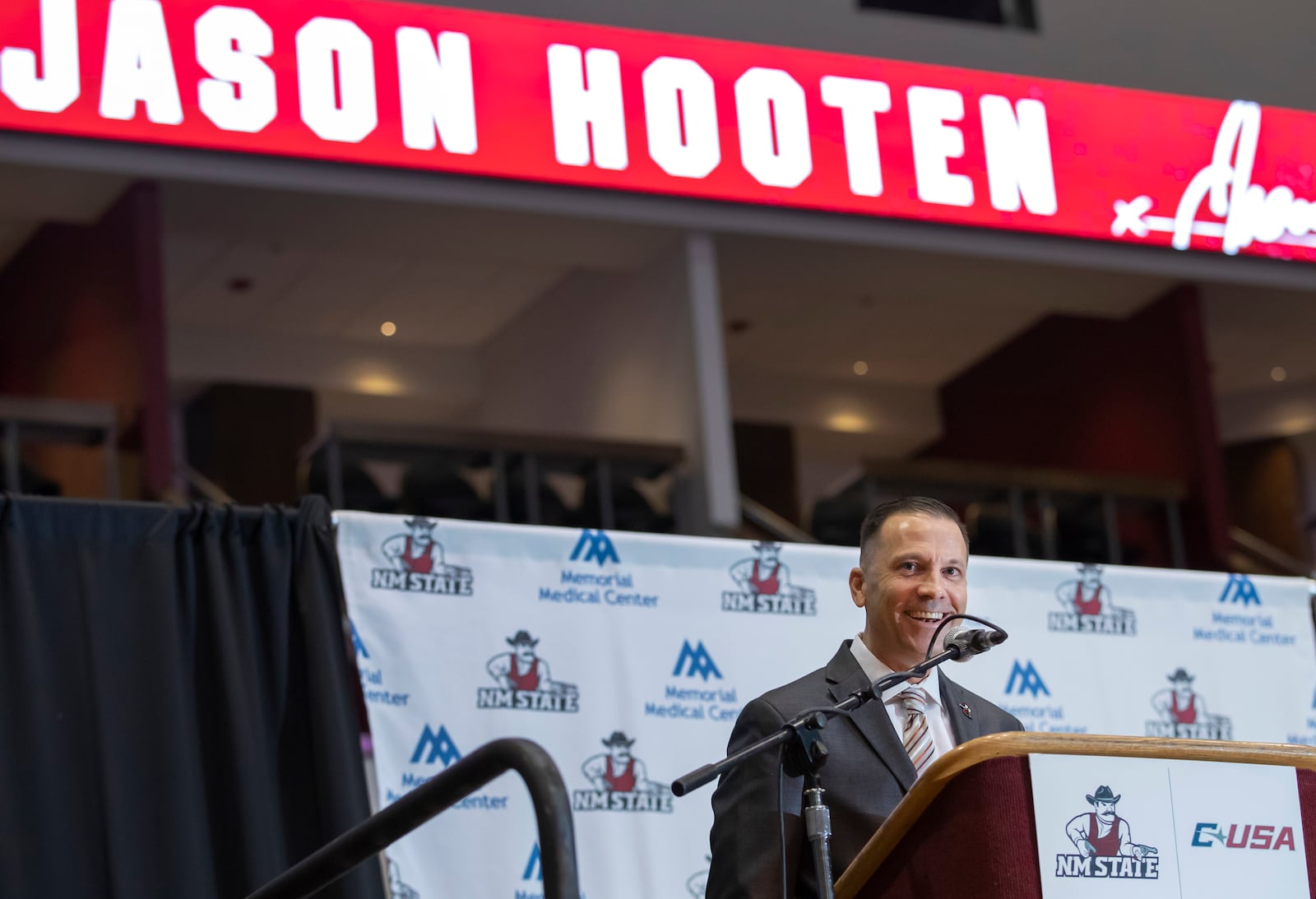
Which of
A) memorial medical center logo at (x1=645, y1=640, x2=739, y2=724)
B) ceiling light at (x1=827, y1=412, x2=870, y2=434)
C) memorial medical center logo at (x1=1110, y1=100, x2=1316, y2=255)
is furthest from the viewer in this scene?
ceiling light at (x1=827, y1=412, x2=870, y2=434)

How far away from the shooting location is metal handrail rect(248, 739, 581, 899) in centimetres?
190

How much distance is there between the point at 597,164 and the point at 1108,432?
4.29 metres

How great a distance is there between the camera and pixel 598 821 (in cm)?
395

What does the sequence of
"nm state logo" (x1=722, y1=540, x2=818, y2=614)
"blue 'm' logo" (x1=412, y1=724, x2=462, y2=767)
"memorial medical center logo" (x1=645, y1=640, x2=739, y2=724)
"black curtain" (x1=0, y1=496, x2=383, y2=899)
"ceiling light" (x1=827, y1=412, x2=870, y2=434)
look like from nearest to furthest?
1. "black curtain" (x1=0, y1=496, x2=383, y2=899)
2. "blue 'm' logo" (x1=412, y1=724, x2=462, y2=767)
3. "memorial medical center logo" (x1=645, y1=640, x2=739, y2=724)
4. "nm state logo" (x1=722, y1=540, x2=818, y2=614)
5. "ceiling light" (x1=827, y1=412, x2=870, y2=434)

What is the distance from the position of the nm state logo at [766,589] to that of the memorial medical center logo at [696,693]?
0.48ft

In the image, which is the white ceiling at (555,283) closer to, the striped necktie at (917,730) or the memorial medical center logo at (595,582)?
the memorial medical center logo at (595,582)

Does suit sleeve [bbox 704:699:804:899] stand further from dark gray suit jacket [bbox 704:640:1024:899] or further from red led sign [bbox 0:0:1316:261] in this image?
red led sign [bbox 0:0:1316:261]

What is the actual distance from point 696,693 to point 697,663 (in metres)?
0.07

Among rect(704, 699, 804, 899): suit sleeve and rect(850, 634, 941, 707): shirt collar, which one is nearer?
rect(704, 699, 804, 899): suit sleeve

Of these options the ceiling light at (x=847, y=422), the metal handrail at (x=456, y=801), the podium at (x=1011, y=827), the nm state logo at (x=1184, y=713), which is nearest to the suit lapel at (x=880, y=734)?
the podium at (x=1011, y=827)

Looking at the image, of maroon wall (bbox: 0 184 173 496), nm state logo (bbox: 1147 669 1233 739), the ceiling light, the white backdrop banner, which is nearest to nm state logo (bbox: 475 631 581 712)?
the white backdrop banner

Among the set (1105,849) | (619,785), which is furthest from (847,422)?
(1105,849)

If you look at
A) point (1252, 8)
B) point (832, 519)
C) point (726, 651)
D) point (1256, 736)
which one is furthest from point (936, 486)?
point (726, 651)

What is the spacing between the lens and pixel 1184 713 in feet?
15.4
